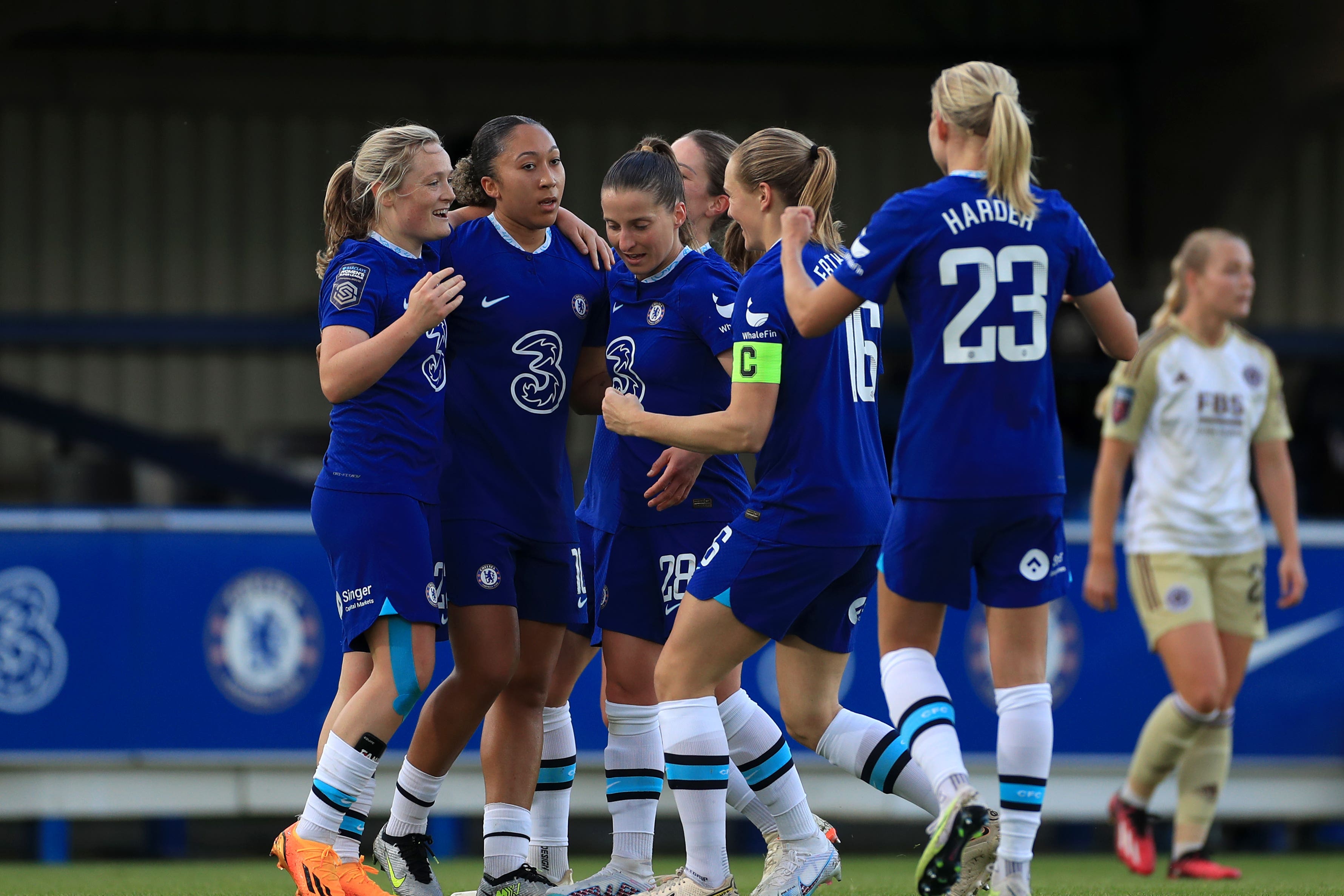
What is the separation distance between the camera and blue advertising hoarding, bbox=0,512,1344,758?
697cm

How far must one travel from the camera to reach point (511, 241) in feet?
14.2

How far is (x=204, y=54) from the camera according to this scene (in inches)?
566

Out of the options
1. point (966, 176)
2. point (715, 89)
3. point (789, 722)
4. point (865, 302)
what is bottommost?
point (789, 722)

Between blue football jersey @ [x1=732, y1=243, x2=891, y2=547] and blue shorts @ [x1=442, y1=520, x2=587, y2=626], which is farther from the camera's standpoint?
blue shorts @ [x1=442, y1=520, x2=587, y2=626]

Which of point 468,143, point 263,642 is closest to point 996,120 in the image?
point 263,642

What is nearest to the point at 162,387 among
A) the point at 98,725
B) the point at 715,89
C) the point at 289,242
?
the point at 289,242

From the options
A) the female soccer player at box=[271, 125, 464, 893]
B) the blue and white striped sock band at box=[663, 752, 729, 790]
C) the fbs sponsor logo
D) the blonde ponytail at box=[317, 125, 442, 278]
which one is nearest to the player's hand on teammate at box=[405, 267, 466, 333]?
the female soccer player at box=[271, 125, 464, 893]

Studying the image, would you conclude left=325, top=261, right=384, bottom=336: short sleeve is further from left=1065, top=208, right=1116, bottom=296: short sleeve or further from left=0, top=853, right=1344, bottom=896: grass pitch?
left=0, top=853, right=1344, bottom=896: grass pitch

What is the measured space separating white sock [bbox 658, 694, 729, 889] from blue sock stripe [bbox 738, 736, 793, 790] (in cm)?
27

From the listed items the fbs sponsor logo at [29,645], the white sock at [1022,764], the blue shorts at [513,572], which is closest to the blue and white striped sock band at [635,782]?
the blue shorts at [513,572]

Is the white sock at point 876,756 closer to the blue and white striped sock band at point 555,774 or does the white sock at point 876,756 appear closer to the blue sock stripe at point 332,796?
the blue and white striped sock band at point 555,774

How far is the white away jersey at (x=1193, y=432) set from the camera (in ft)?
20.9

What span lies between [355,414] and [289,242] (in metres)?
11.4

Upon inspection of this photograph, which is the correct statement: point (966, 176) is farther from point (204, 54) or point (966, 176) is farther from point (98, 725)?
point (204, 54)
